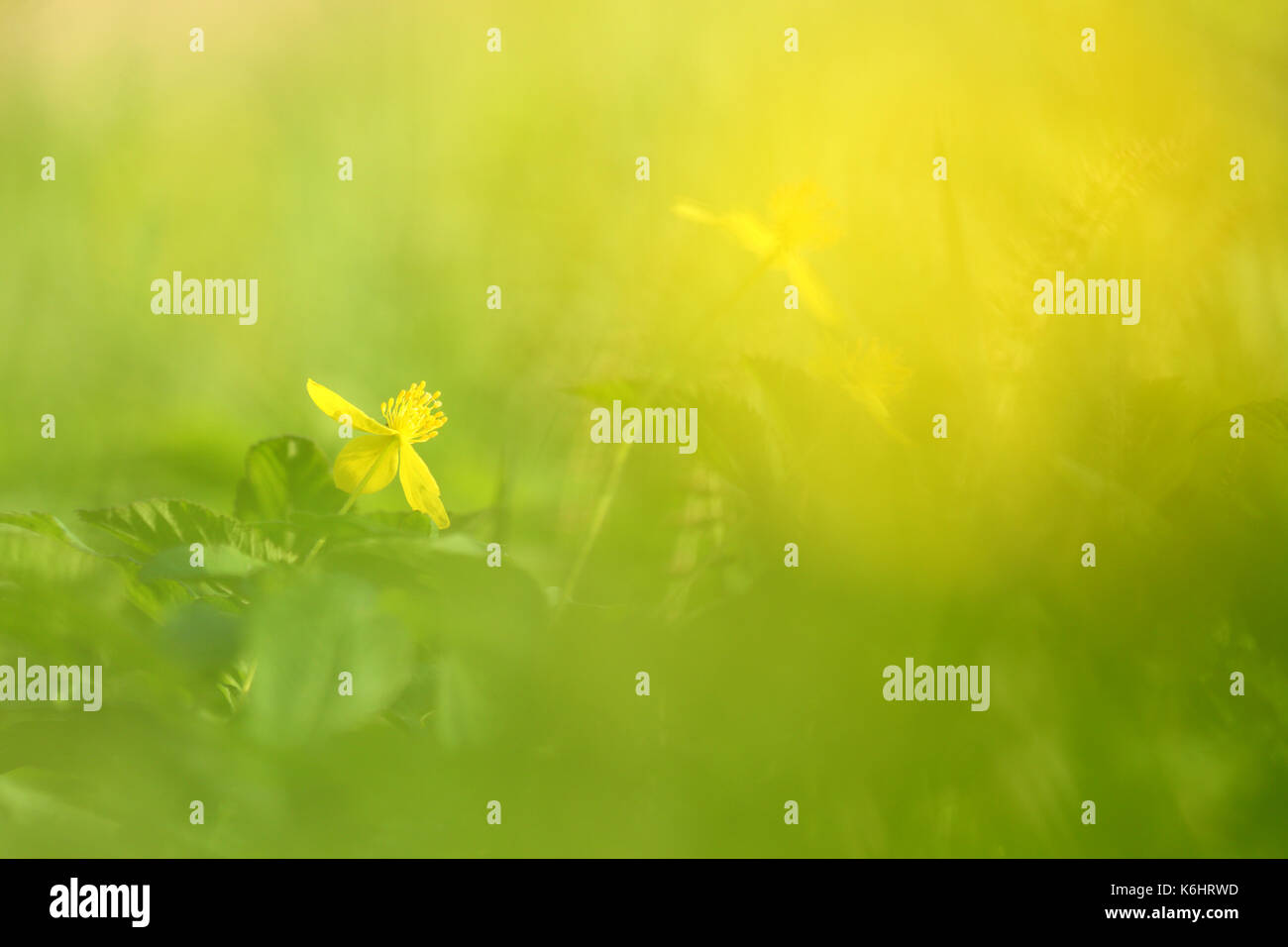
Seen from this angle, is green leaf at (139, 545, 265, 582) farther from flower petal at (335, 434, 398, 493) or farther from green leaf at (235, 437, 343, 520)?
flower petal at (335, 434, 398, 493)

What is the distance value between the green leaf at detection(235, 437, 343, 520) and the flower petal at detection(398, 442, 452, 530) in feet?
0.31

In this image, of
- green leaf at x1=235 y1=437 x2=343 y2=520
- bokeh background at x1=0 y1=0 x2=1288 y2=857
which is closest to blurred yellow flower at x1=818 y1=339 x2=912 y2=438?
bokeh background at x1=0 y1=0 x2=1288 y2=857

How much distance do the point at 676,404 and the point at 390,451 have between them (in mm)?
388

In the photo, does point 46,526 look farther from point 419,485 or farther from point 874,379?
point 874,379

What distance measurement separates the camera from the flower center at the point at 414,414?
5.36 feet

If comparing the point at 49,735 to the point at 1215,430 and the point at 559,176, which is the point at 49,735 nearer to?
the point at 559,176

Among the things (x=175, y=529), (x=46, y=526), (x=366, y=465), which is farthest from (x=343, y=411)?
(x=46, y=526)

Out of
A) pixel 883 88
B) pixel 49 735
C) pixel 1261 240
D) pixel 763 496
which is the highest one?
pixel 883 88

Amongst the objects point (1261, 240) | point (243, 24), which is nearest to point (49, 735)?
point (243, 24)

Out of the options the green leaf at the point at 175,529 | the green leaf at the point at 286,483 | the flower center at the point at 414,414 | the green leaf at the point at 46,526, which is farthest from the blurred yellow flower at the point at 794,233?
the green leaf at the point at 46,526

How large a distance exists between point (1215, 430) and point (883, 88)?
2.12 feet

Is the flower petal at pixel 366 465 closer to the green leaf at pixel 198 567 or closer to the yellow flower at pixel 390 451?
the yellow flower at pixel 390 451

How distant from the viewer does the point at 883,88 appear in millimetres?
1671

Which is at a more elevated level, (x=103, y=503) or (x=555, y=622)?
(x=103, y=503)
